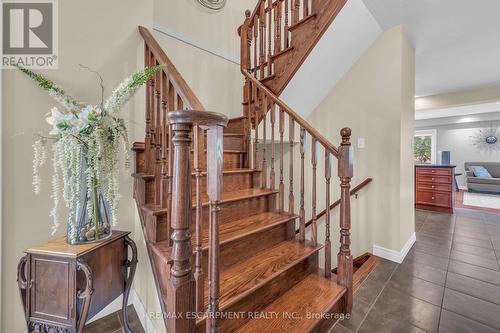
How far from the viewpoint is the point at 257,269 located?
4.45ft

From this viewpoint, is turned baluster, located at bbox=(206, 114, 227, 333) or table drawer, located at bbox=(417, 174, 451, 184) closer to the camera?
turned baluster, located at bbox=(206, 114, 227, 333)

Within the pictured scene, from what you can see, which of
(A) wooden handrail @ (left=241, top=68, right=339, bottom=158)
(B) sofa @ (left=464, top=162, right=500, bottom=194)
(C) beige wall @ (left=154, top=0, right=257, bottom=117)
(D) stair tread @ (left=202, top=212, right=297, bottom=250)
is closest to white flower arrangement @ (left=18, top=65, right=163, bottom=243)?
(D) stair tread @ (left=202, top=212, right=297, bottom=250)

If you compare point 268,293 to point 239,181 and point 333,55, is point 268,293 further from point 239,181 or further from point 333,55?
point 333,55

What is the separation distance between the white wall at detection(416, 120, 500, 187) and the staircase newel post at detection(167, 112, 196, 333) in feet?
33.3

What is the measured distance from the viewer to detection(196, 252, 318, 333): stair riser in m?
1.11

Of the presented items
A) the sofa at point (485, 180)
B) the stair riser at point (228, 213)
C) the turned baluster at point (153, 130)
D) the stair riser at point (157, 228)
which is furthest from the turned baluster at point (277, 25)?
the sofa at point (485, 180)

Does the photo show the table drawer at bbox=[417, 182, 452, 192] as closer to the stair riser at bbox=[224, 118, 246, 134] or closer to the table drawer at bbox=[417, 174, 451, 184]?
the table drawer at bbox=[417, 174, 451, 184]

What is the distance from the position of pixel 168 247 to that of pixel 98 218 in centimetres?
38

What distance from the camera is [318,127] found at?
304 centimetres

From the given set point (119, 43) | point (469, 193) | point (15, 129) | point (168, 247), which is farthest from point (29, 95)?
point (469, 193)

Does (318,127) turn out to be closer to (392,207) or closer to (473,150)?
(392,207)

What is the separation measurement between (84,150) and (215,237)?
76cm

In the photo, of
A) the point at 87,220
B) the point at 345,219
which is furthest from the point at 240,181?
the point at 87,220

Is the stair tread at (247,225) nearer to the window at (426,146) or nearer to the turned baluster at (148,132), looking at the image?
the turned baluster at (148,132)
